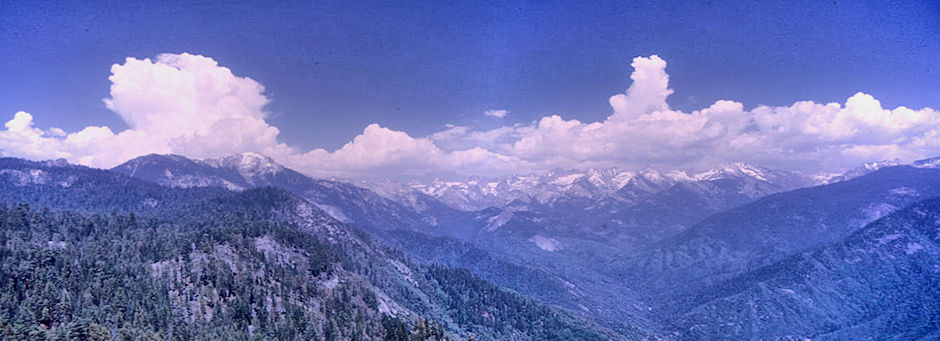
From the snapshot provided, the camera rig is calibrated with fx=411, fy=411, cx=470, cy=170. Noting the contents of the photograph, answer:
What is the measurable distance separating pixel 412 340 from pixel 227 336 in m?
64.9

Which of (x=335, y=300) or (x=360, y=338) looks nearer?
(x=360, y=338)

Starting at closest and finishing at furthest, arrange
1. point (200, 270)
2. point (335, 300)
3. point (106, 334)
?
point (106, 334) → point (200, 270) → point (335, 300)

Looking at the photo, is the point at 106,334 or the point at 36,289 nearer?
the point at 106,334

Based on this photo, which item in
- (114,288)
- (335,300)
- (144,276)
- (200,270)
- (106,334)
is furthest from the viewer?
(335,300)

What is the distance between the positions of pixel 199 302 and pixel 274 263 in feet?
143

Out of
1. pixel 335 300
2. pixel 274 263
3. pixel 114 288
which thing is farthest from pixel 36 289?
pixel 335 300

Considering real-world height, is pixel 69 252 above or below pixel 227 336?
above

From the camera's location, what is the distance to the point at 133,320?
130 m

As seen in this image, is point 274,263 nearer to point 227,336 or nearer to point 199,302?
point 199,302

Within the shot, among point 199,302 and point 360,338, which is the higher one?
point 199,302

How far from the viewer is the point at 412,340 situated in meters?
163

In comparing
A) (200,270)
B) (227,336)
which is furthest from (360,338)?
(200,270)

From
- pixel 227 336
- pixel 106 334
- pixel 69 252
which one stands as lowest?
pixel 227 336

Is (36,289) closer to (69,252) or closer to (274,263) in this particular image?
(69,252)
